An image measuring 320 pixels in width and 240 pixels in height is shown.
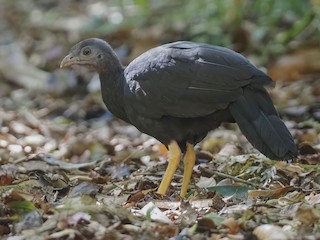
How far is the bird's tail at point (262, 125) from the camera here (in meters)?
4.99

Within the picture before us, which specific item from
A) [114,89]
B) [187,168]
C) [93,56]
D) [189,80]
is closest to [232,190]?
[187,168]

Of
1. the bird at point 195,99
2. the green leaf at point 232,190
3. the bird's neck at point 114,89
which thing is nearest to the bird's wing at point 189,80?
the bird at point 195,99

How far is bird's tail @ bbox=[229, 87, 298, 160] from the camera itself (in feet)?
16.4

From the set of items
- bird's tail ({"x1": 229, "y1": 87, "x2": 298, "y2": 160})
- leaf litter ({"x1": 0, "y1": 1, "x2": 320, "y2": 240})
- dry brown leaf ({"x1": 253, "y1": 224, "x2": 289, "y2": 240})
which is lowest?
leaf litter ({"x1": 0, "y1": 1, "x2": 320, "y2": 240})

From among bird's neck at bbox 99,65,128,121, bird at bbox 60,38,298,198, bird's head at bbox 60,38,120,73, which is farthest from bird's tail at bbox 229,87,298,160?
bird's head at bbox 60,38,120,73

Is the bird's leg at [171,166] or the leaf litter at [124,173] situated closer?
the leaf litter at [124,173]

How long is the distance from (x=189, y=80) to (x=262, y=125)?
1.78ft

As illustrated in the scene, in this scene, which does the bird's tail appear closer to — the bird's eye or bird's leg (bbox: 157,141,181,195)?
bird's leg (bbox: 157,141,181,195)

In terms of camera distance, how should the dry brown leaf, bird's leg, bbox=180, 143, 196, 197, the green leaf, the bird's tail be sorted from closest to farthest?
1. the dry brown leaf
2. the bird's tail
3. the green leaf
4. bird's leg, bbox=180, 143, 196, 197

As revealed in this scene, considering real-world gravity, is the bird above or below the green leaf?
above

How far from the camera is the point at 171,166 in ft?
18.2

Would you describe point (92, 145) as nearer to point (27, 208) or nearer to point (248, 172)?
point (248, 172)

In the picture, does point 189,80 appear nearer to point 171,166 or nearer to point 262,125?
point 262,125

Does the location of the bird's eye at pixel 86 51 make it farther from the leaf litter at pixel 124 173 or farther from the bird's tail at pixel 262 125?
the bird's tail at pixel 262 125
